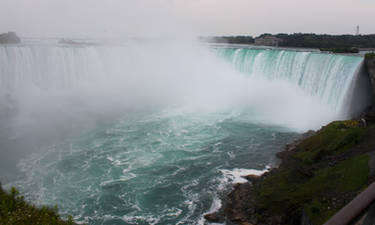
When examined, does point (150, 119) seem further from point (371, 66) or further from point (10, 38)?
point (10, 38)

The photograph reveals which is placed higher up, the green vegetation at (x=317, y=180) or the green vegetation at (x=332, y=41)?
the green vegetation at (x=332, y=41)

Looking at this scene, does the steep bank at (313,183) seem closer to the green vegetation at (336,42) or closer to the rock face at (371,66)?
the rock face at (371,66)

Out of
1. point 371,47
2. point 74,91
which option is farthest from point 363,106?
point 74,91

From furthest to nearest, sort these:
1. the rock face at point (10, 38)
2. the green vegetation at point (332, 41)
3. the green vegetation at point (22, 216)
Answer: the rock face at point (10, 38)
the green vegetation at point (332, 41)
the green vegetation at point (22, 216)

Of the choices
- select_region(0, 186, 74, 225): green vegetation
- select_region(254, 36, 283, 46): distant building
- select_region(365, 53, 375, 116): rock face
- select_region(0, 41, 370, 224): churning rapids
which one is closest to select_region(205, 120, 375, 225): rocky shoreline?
select_region(0, 41, 370, 224): churning rapids

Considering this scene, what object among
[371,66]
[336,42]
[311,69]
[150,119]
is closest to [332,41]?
[336,42]

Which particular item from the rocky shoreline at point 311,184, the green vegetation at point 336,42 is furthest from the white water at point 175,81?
the green vegetation at point 336,42
